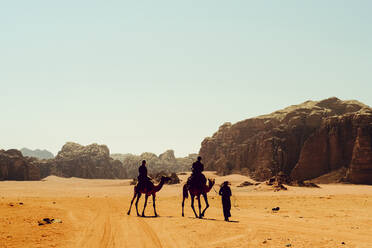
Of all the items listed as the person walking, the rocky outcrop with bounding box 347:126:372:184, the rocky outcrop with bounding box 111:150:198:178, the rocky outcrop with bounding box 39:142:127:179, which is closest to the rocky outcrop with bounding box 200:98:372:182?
the rocky outcrop with bounding box 347:126:372:184

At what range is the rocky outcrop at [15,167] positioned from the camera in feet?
229

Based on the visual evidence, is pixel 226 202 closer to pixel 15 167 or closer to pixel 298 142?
pixel 298 142

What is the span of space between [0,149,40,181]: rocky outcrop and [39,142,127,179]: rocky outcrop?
48.4ft

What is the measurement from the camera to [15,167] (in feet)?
235

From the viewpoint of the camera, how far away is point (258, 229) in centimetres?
1276

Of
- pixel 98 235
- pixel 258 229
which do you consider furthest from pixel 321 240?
pixel 98 235

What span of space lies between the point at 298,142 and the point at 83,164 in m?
57.7

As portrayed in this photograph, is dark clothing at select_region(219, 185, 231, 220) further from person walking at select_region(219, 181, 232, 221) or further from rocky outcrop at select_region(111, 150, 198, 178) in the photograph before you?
rocky outcrop at select_region(111, 150, 198, 178)

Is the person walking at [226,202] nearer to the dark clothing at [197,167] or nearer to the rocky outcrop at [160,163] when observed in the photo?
the dark clothing at [197,167]

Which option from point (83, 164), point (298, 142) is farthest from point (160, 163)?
point (298, 142)

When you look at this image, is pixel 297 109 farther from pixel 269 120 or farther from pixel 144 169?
pixel 144 169

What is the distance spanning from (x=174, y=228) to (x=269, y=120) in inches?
2316

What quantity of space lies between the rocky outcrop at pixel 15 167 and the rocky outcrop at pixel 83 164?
581 inches

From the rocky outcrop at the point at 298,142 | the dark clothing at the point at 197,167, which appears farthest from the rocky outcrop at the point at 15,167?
the dark clothing at the point at 197,167
